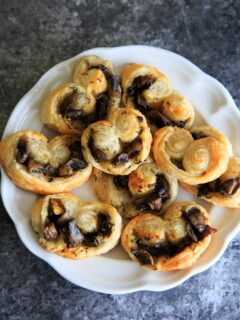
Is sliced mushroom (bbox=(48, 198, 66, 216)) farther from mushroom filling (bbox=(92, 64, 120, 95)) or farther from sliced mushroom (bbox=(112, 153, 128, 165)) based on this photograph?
mushroom filling (bbox=(92, 64, 120, 95))

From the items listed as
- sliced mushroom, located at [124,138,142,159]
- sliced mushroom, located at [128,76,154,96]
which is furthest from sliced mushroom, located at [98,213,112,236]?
sliced mushroom, located at [128,76,154,96]

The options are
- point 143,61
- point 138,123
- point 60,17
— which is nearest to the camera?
point 138,123

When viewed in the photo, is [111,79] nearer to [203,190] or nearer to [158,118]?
[158,118]

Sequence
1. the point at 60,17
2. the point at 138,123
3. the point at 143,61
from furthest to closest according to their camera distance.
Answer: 1. the point at 60,17
2. the point at 143,61
3. the point at 138,123

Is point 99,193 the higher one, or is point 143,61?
point 143,61

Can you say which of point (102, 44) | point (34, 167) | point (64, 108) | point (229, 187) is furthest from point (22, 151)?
point (229, 187)

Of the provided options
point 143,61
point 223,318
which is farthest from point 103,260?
point 143,61

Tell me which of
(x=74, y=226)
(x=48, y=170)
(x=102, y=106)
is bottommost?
(x=74, y=226)

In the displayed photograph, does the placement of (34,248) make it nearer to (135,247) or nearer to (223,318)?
(135,247)
